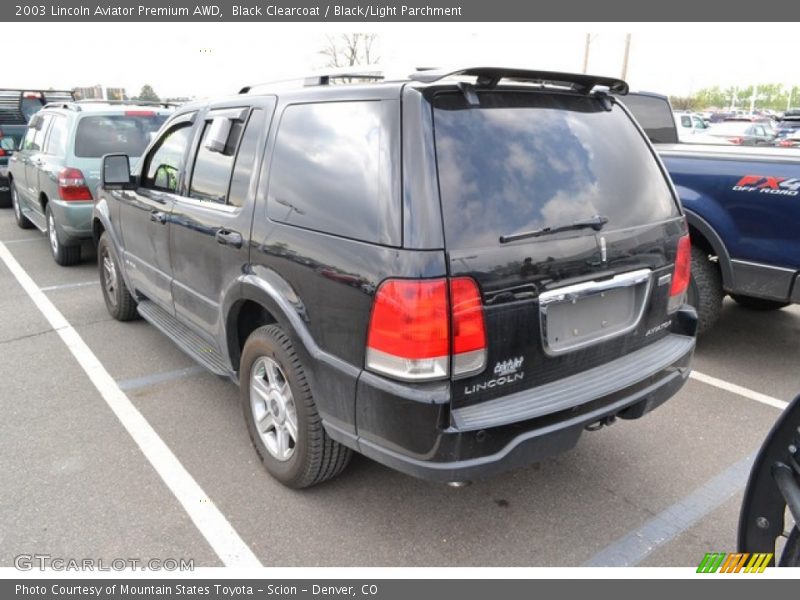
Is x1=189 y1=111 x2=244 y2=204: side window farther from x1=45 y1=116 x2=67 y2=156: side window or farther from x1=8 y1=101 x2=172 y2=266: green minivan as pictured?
x1=45 y1=116 x2=67 y2=156: side window

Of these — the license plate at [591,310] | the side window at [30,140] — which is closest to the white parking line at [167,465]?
the license plate at [591,310]

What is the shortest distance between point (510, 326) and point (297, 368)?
0.97 m

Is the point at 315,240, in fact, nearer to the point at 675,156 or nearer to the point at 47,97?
the point at 675,156

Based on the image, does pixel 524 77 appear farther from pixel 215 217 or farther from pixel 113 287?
pixel 113 287

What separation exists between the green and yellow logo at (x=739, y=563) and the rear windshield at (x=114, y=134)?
273 inches

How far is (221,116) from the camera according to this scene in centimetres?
337

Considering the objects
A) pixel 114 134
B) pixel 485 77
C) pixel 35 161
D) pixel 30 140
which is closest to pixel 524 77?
pixel 485 77

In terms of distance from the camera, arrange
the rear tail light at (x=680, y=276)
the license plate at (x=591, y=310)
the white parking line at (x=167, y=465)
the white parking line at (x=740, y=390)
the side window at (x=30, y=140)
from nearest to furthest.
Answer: the license plate at (x=591, y=310) < the white parking line at (x=167, y=465) < the rear tail light at (x=680, y=276) < the white parking line at (x=740, y=390) < the side window at (x=30, y=140)

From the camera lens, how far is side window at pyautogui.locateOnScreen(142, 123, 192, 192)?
3811 millimetres

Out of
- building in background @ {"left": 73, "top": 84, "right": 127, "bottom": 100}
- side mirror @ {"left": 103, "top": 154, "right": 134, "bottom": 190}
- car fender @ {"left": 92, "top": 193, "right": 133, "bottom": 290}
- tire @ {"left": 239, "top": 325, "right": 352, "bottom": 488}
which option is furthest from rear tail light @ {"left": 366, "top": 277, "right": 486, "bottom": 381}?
building in background @ {"left": 73, "top": 84, "right": 127, "bottom": 100}

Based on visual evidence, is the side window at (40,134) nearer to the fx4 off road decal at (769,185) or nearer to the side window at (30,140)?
the side window at (30,140)

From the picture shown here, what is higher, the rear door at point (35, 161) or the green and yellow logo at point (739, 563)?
the rear door at point (35, 161)

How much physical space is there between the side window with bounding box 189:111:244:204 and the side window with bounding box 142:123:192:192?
27 centimetres

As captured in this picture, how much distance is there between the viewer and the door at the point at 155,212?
3820 mm
